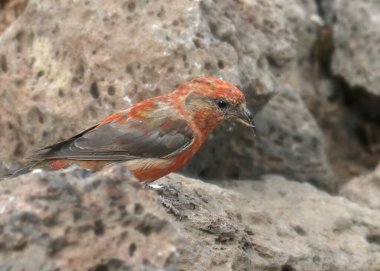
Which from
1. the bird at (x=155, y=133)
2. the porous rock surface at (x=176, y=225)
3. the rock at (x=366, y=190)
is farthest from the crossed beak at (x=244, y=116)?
the rock at (x=366, y=190)

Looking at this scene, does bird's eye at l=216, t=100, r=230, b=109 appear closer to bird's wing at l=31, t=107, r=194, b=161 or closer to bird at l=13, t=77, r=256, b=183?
bird at l=13, t=77, r=256, b=183

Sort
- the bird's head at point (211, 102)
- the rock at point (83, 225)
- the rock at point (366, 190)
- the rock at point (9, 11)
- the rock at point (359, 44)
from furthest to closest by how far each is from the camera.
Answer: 1. the rock at point (359, 44)
2. the rock at point (9, 11)
3. the rock at point (366, 190)
4. the bird's head at point (211, 102)
5. the rock at point (83, 225)

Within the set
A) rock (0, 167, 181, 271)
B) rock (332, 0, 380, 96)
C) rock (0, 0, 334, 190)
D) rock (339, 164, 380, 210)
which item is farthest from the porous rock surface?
rock (332, 0, 380, 96)

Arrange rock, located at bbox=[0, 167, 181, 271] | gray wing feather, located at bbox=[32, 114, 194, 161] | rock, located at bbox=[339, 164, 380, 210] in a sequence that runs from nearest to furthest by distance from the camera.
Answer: rock, located at bbox=[0, 167, 181, 271] → gray wing feather, located at bbox=[32, 114, 194, 161] → rock, located at bbox=[339, 164, 380, 210]

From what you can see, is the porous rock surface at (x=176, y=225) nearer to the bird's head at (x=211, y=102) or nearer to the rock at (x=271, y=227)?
the rock at (x=271, y=227)

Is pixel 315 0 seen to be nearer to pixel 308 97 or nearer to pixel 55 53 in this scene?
pixel 308 97

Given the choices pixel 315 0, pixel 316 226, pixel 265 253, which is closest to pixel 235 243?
pixel 265 253
